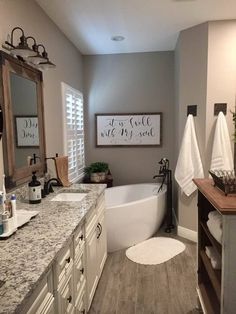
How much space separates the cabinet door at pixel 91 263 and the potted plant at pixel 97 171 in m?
1.85

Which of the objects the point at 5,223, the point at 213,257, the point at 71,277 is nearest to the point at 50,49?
the point at 5,223

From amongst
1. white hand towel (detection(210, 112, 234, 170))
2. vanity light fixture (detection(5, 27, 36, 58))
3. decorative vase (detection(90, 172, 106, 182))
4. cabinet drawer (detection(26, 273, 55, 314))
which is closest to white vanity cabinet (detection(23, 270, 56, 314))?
cabinet drawer (detection(26, 273, 55, 314))

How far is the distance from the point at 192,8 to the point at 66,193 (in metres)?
2.29

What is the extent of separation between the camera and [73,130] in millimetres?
3756

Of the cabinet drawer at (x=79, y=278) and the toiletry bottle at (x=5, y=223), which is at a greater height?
the toiletry bottle at (x=5, y=223)

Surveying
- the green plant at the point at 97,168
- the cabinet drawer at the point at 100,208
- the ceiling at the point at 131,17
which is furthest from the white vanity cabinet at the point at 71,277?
the green plant at the point at 97,168

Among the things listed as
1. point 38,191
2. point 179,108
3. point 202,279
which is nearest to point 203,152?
point 179,108

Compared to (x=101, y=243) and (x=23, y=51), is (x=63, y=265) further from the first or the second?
(x=23, y=51)

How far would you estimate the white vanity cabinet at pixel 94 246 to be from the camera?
6.63ft

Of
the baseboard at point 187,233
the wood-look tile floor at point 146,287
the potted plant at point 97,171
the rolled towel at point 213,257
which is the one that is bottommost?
the wood-look tile floor at point 146,287

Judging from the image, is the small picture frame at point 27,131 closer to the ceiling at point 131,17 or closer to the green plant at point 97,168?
the ceiling at point 131,17

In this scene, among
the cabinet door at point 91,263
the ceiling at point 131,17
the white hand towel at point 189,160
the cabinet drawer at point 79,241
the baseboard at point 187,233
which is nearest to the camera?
the cabinet drawer at point 79,241

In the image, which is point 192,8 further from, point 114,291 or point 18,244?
point 114,291

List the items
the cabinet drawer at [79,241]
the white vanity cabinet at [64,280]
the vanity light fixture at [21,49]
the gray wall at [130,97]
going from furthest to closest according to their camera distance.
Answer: the gray wall at [130,97]
the vanity light fixture at [21,49]
the cabinet drawer at [79,241]
the white vanity cabinet at [64,280]
